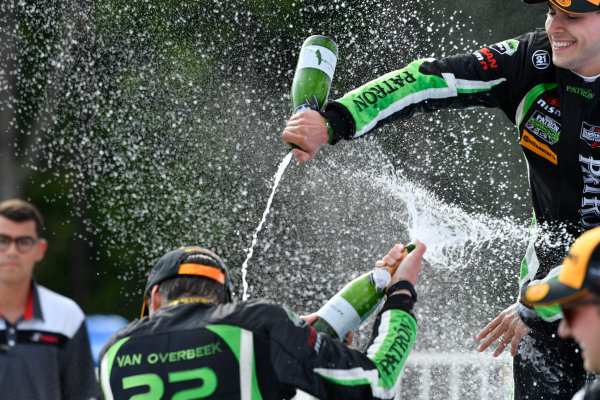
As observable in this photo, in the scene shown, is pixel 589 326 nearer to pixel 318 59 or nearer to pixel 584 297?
pixel 584 297

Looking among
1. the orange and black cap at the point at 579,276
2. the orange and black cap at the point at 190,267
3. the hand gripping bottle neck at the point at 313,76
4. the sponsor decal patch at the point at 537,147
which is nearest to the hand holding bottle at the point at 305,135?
the hand gripping bottle neck at the point at 313,76

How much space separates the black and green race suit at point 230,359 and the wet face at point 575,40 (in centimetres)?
149

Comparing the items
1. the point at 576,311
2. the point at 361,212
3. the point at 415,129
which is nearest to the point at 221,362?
the point at 576,311

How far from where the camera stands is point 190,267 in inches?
99.5

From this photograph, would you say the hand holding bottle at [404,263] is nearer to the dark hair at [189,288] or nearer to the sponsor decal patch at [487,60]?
the dark hair at [189,288]

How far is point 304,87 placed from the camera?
3.21 metres

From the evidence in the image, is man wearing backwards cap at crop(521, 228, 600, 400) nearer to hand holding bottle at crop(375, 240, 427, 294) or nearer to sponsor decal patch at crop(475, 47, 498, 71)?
hand holding bottle at crop(375, 240, 427, 294)

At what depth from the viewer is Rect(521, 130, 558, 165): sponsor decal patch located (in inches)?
131

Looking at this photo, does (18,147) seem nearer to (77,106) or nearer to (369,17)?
(77,106)

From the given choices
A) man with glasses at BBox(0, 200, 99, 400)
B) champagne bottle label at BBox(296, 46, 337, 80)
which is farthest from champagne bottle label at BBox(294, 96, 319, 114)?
man with glasses at BBox(0, 200, 99, 400)

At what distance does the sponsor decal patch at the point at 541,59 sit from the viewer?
3307mm

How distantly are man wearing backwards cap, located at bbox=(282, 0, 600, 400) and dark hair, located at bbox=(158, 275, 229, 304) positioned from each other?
2.62 feet

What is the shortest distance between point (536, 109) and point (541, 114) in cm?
3

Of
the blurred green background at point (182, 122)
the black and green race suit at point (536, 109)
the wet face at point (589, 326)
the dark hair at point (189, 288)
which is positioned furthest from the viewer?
the blurred green background at point (182, 122)
